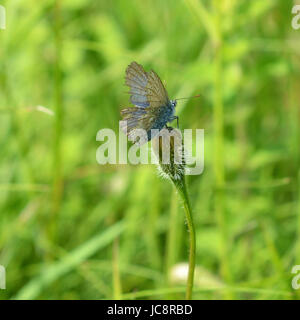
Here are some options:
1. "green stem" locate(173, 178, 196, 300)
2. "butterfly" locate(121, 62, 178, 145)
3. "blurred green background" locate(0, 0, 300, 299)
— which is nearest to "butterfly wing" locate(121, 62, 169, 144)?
"butterfly" locate(121, 62, 178, 145)

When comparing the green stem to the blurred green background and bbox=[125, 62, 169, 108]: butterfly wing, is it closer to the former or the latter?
bbox=[125, 62, 169, 108]: butterfly wing

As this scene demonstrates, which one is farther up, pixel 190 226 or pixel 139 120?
pixel 139 120

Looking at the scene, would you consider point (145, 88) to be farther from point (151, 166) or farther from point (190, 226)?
point (151, 166)

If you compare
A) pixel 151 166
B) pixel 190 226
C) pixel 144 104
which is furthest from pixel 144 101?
pixel 151 166

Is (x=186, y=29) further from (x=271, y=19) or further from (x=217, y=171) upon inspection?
(x=217, y=171)

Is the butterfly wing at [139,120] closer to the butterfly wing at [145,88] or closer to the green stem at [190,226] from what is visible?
the butterfly wing at [145,88]

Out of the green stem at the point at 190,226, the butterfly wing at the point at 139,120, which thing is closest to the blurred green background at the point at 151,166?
the green stem at the point at 190,226
